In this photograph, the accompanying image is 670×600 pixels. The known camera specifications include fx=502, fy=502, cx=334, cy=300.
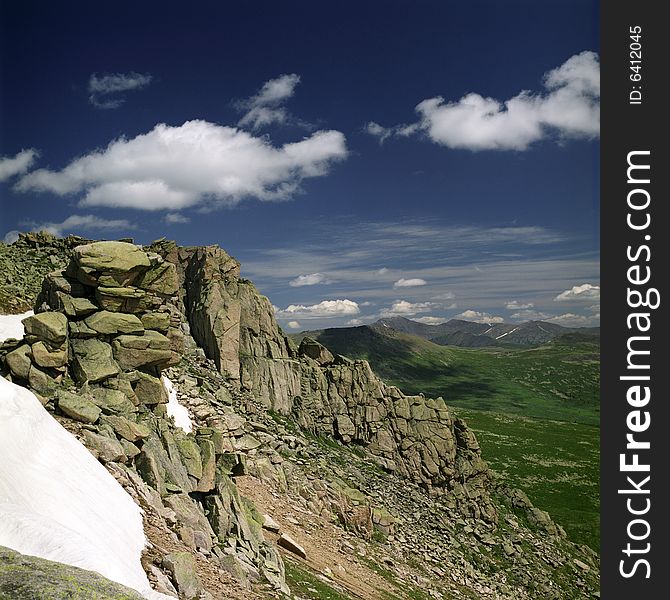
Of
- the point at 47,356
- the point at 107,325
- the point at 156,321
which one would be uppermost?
the point at 156,321

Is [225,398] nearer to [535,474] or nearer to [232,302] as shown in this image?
[232,302]

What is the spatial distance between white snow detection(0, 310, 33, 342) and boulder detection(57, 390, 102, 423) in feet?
68.8

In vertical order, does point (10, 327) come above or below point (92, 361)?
above

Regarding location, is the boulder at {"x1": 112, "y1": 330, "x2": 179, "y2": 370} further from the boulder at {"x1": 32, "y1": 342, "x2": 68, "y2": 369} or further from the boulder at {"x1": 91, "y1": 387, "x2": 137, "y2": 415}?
the boulder at {"x1": 32, "y1": 342, "x2": 68, "y2": 369}

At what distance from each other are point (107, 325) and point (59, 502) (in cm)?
1569

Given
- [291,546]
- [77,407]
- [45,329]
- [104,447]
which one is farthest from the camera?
[291,546]

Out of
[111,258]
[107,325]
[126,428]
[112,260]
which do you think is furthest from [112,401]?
[111,258]

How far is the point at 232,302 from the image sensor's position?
207 ft

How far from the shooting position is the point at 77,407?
26031 millimetres

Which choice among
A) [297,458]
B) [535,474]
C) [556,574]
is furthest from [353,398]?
[535,474]

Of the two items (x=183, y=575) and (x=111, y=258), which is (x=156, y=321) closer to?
(x=111, y=258)

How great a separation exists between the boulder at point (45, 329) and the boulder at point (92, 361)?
1.34m

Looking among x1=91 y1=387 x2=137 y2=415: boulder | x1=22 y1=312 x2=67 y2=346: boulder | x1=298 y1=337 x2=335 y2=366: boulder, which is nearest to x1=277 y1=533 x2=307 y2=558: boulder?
x1=91 y1=387 x2=137 y2=415: boulder

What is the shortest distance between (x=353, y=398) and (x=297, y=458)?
1873 cm
